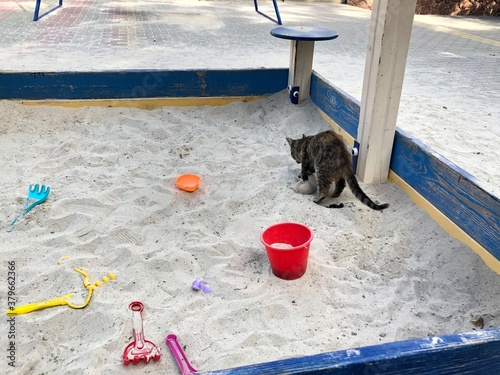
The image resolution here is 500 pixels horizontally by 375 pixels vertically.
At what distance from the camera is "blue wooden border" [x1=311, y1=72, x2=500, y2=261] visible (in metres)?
2.21

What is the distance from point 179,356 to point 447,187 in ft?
5.41

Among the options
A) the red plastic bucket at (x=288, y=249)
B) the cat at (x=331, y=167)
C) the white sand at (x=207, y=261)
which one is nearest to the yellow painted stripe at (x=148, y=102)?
the white sand at (x=207, y=261)

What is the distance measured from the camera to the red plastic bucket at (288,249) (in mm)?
2139

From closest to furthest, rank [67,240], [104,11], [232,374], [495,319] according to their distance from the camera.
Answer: [232,374]
[495,319]
[67,240]
[104,11]

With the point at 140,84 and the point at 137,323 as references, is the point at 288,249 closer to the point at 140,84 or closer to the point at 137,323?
the point at 137,323

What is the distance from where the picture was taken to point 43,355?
180 centimetres

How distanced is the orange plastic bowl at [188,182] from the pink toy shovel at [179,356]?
1227mm

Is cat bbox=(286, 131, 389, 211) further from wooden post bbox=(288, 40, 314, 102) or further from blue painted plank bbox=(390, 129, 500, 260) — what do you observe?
wooden post bbox=(288, 40, 314, 102)

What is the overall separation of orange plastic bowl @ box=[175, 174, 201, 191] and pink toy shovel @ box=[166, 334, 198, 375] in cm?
123

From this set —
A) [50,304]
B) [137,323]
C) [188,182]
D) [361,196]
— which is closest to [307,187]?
[361,196]

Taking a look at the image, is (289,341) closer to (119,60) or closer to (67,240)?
(67,240)

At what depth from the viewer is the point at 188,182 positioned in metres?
3.00

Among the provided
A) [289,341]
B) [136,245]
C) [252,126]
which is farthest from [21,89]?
[289,341]

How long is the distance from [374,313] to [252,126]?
233 cm
